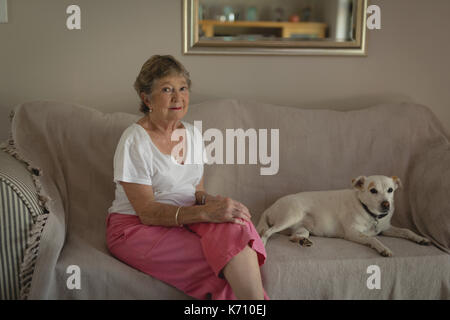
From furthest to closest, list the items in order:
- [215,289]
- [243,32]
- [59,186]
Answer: [243,32] → [59,186] → [215,289]

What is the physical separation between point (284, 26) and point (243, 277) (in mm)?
1654

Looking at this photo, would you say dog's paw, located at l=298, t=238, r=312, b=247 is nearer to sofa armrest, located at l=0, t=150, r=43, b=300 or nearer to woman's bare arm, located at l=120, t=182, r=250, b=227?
woman's bare arm, located at l=120, t=182, r=250, b=227

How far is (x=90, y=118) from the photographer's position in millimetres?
2078

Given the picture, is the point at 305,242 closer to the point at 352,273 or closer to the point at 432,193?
the point at 352,273

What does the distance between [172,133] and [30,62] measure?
1.18m

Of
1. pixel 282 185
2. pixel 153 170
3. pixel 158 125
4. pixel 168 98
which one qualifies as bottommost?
pixel 282 185

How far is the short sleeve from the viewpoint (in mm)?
1574

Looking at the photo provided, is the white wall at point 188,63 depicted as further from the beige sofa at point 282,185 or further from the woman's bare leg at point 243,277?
the woman's bare leg at point 243,277

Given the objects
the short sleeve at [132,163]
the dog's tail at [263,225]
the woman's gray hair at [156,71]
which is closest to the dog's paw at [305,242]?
the dog's tail at [263,225]

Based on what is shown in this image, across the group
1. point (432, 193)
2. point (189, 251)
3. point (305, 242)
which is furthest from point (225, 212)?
point (432, 193)

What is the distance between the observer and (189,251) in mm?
1479

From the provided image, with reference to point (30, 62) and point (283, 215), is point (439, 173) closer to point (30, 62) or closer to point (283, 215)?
point (283, 215)
